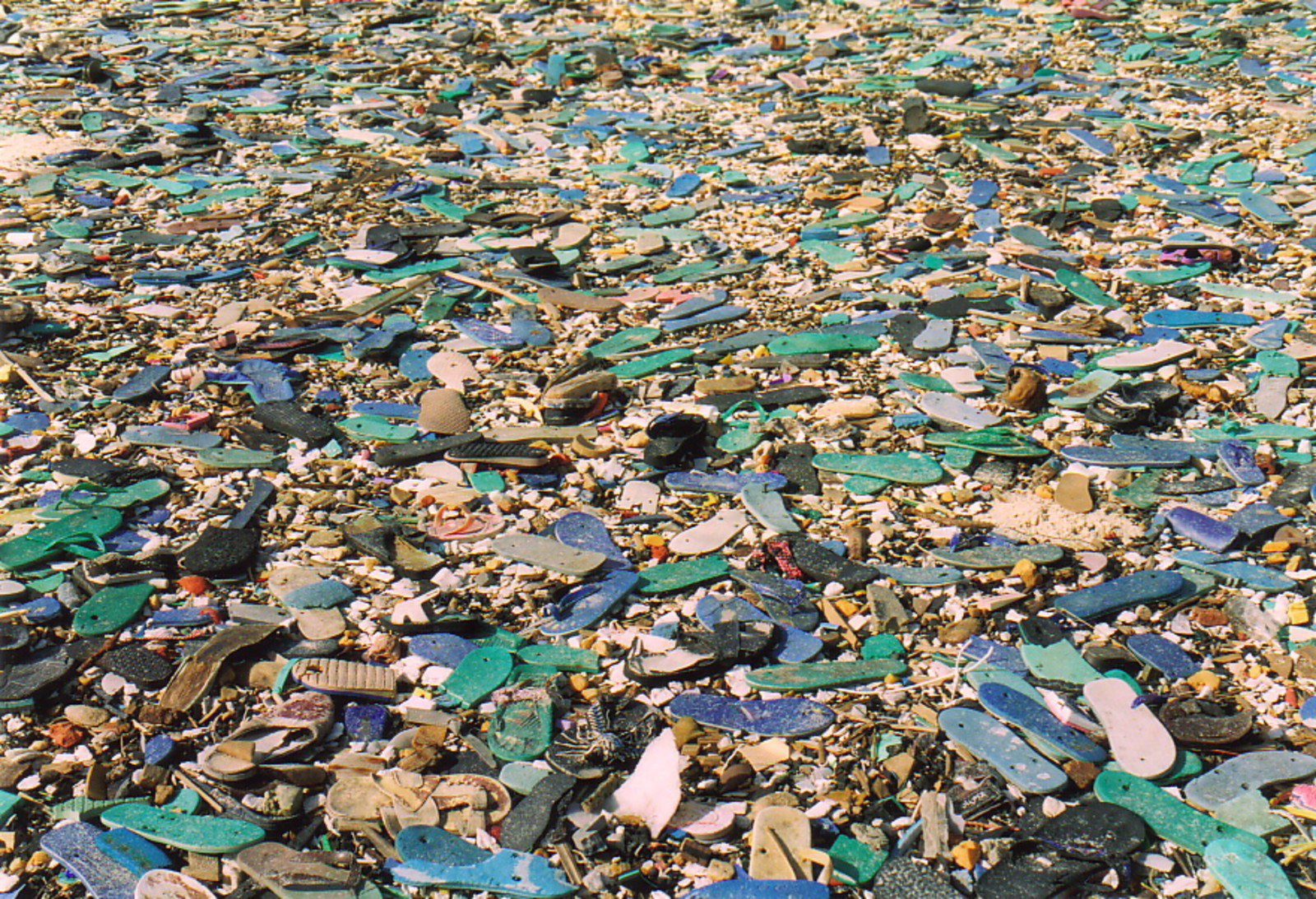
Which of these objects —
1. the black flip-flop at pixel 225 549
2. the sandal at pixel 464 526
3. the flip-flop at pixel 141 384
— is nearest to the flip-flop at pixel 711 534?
the sandal at pixel 464 526

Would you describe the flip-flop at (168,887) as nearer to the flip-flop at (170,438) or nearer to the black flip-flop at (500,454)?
the black flip-flop at (500,454)

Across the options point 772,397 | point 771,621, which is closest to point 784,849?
point 771,621

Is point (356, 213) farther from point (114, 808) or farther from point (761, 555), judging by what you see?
point (114, 808)

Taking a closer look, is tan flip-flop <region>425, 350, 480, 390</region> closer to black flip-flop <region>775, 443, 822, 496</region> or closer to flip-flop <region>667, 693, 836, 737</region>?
black flip-flop <region>775, 443, 822, 496</region>

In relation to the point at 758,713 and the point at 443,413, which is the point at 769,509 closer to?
the point at 758,713

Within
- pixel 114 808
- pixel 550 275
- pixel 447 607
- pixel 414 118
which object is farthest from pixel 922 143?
pixel 114 808

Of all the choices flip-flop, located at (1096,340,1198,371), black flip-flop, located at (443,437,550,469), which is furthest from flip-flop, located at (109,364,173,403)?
flip-flop, located at (1096,340,1198,371)
